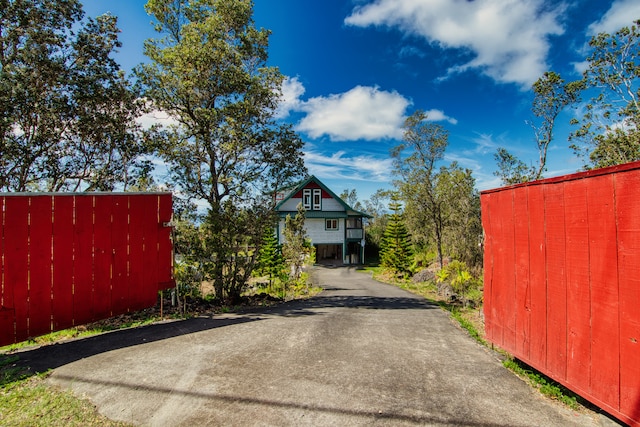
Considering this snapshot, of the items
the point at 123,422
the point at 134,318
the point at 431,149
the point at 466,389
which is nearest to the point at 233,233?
the point at 134,318

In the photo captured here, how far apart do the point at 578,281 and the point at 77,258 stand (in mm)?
7337

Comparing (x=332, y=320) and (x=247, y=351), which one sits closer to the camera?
(x=247, y=351)

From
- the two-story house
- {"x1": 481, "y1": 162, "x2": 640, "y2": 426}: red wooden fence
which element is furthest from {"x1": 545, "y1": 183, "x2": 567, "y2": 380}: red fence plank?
the two-story house

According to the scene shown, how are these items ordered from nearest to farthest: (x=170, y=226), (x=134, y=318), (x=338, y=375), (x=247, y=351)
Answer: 1. (x=338, y=375)
2. (x=247, y=351)
3. (x=134, y=318)
4. (x=170, y=226)

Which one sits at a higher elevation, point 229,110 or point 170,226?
point 229,110

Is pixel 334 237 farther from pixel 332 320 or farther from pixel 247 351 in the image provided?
pixel 247 351

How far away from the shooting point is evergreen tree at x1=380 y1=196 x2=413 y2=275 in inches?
884

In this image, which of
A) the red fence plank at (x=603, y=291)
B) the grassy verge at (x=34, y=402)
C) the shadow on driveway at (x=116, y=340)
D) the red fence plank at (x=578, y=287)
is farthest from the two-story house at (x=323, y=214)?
the red fence plank at (x=603, y=291)

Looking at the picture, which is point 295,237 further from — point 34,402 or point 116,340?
point 34,402

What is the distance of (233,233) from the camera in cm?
832

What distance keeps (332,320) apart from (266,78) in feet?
22.8

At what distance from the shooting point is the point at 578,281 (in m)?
3.06

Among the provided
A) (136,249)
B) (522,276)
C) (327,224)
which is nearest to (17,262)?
(136,249)

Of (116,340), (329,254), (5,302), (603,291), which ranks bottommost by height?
(329,254)
